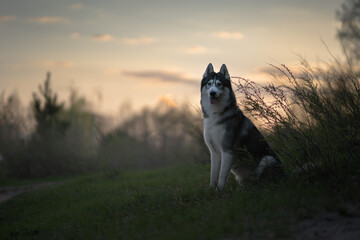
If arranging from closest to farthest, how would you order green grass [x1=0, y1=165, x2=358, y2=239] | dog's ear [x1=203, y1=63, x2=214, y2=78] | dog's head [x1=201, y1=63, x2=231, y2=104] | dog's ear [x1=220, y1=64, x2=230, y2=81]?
green grass [x1=0, y1=165, x2=358, y2=239], dog's head [x1=201, y1=63, x2=231, y2=104], dog's ear [x1=220, y1=64, x2=230, y2=81], dog's ear [x1=203, y1=63, x2=214, y2=78]

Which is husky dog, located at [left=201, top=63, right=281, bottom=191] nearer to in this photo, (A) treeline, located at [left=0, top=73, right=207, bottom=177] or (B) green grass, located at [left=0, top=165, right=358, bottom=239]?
(B) green grass, located at [left=0, top=165, right=358, bottom=239]

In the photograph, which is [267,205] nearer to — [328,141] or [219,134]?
[219,134]

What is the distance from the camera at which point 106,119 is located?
89.2ft

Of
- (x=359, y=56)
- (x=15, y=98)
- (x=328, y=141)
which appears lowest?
(x=328, y=141)

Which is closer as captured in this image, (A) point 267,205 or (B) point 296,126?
(A) point 267,205

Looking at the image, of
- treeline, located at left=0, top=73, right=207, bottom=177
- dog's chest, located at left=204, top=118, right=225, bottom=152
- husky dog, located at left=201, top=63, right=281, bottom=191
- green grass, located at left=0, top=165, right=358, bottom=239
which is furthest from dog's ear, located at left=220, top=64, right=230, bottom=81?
treeline, located at left=0, top=73, right=207, bottom=177

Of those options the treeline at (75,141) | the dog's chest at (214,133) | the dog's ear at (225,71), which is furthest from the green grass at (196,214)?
the treeline at (75,141)

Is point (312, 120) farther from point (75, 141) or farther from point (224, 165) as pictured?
point (75, 141)

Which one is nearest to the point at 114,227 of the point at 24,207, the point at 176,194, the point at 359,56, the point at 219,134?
the point at 176,194

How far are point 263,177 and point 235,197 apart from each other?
116 centimetres

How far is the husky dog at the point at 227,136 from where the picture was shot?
6.27 m

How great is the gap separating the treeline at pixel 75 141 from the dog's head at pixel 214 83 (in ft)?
27.3

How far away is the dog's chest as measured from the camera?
6.27 metres

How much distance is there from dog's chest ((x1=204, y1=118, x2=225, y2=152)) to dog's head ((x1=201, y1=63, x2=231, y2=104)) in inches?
16.6
